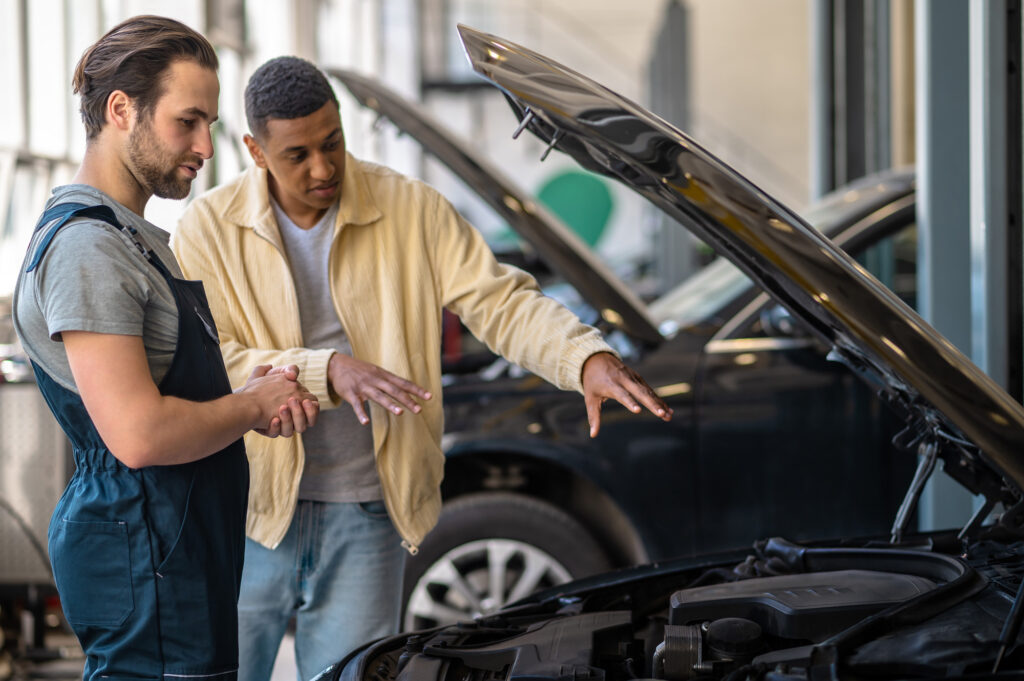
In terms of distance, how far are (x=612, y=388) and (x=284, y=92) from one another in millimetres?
810

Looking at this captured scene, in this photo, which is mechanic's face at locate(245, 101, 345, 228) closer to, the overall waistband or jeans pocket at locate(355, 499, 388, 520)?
jeans pocket at locate(355, 499, 388, 520)

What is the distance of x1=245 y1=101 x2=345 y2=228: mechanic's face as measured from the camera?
193cm

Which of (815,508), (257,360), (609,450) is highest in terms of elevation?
(257,360)

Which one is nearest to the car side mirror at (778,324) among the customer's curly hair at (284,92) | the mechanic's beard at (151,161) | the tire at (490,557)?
the tire at (490,557)

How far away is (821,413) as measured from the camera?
3264 millimetres

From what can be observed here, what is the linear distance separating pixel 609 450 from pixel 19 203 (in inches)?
110

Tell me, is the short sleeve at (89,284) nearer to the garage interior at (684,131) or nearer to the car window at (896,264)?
the garage interior at (684,131)

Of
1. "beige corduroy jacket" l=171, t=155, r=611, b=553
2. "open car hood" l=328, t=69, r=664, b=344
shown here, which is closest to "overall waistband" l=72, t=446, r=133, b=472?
"beige corduroy jacket" l=171, t=155, r=611, b=553

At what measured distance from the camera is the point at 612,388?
5.61ft

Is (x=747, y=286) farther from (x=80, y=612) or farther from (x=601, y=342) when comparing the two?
(x=80, y=612)

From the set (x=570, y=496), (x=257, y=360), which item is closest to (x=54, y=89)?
(x=570, y=496)

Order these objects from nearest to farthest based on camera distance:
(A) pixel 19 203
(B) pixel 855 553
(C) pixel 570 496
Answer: (B) pixel 855 553, (C) pixel 570 496, (A) pixel 19 203

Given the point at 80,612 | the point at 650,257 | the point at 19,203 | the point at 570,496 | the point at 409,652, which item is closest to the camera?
the point at 80,612

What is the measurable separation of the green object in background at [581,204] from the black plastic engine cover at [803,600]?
1362 cm
